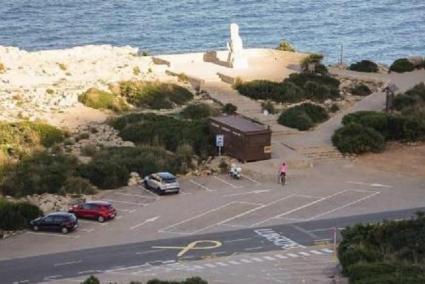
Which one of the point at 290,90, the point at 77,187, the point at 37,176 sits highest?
the point at 290,90

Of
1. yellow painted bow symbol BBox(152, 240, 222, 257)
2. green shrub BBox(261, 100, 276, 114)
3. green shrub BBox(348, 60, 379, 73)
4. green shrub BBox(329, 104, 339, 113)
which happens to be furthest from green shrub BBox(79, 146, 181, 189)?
green shrub BBox(348, 60, 379, 73)

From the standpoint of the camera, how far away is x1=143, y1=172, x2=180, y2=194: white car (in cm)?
4138

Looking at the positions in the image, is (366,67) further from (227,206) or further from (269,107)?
(227,206)

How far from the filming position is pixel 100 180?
1673 inches

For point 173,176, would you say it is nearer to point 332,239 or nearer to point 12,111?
point 332,239

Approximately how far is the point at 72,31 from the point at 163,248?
256 feet

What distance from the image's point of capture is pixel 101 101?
182ft

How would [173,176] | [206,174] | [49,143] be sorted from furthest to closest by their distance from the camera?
1. [49,143]
2. [206,174]
3. [173,176]

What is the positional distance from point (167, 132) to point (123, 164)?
5.81m

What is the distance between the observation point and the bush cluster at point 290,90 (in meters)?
58.4

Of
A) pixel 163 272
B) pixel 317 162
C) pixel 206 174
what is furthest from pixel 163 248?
pixel 317 162

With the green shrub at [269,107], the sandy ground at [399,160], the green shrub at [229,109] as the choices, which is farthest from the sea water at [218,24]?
the sandy ground at [399,160]

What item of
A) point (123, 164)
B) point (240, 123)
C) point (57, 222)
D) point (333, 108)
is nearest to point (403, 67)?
point (333, 108)

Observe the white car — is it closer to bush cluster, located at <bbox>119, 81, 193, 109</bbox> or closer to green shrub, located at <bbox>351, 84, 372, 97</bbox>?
bush cluster, located at <bbox>119, 81, 193, 109</bbox>
